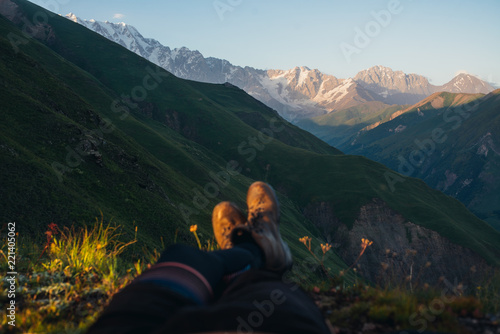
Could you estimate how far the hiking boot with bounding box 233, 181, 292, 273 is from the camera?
15.3 ft

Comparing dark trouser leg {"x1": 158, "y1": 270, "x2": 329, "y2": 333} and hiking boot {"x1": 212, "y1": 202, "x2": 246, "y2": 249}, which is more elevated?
dark trouser leg {"x1": 158, "y1": 270, "x2": 329, "y2": 333}

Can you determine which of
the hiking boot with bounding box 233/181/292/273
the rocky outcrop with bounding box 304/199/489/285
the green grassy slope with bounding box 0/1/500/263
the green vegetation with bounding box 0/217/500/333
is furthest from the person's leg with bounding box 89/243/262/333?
the rocky outcrop with bounding box 304/199/489/285

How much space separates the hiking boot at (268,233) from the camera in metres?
4.65

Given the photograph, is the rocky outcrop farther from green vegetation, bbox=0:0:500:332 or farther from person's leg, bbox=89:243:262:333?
person's leg, bbox=89:243:262:333

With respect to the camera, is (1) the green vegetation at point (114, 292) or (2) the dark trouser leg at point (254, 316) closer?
(2) the dark trouser leg at point (254, 316)

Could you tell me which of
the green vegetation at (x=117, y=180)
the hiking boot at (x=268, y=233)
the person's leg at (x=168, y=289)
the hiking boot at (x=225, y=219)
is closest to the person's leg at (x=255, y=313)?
the person's leg at (x=168, y=289)

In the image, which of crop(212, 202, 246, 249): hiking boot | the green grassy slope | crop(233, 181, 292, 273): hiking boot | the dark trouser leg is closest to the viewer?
the dark trouser leg

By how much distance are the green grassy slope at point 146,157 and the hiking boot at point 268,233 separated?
11.9 meters

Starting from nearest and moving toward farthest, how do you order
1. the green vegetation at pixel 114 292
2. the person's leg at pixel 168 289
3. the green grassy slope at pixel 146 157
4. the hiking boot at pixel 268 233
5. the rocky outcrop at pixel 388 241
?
the person's leg at pixel 168 289, the green vegetation at pixel 114 292, the hiking boot at pixel 268 233, the green grassy slope at pixel 146 157, the rocky outcrop at pixel 388 241

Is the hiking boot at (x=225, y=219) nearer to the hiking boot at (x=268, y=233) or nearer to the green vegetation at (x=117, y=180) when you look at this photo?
the hiking boot at (x=268, y=233)

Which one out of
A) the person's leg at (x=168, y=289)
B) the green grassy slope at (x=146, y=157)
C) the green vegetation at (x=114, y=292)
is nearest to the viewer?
the person's leg at (x=168, y=289)

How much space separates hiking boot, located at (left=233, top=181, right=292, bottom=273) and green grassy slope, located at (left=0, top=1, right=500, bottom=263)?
11.9m

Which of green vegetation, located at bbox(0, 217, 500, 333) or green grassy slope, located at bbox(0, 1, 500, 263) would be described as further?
green grassy slope, located at bbox(0, 1, 500, 263)

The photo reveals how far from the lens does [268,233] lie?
496cm
